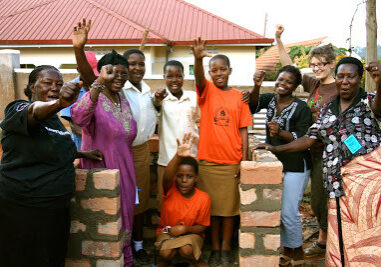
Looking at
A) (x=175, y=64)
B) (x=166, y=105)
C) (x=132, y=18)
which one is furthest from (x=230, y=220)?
(x=132, y=18)

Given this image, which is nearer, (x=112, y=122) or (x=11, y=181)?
(x=11, y=181)

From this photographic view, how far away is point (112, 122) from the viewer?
9.23 ft

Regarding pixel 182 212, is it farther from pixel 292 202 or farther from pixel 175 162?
pixel 292 202

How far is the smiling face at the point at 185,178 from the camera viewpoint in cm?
325

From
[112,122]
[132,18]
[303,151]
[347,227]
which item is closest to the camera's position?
[347,227]

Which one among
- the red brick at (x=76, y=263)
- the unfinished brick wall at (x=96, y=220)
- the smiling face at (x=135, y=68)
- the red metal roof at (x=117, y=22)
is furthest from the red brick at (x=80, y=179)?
the red metal roof at (x=117, y=22)

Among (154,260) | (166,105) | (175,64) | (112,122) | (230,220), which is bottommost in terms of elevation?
(154,260)

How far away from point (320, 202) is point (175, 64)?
6.74 feet

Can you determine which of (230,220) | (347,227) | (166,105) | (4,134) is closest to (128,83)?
(166,105)

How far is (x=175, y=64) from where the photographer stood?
342 centimetres

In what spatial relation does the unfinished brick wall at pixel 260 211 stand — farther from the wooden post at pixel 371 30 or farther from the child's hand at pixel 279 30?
the wooden post at pixel 371 30

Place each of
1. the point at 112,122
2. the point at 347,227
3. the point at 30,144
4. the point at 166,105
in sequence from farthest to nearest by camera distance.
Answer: the point at 166,105
the point at 112,122
the point at 347,227
the point at 30,144

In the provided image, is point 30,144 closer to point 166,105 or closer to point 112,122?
point 112,122

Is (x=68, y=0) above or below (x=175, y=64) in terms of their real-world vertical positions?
above
